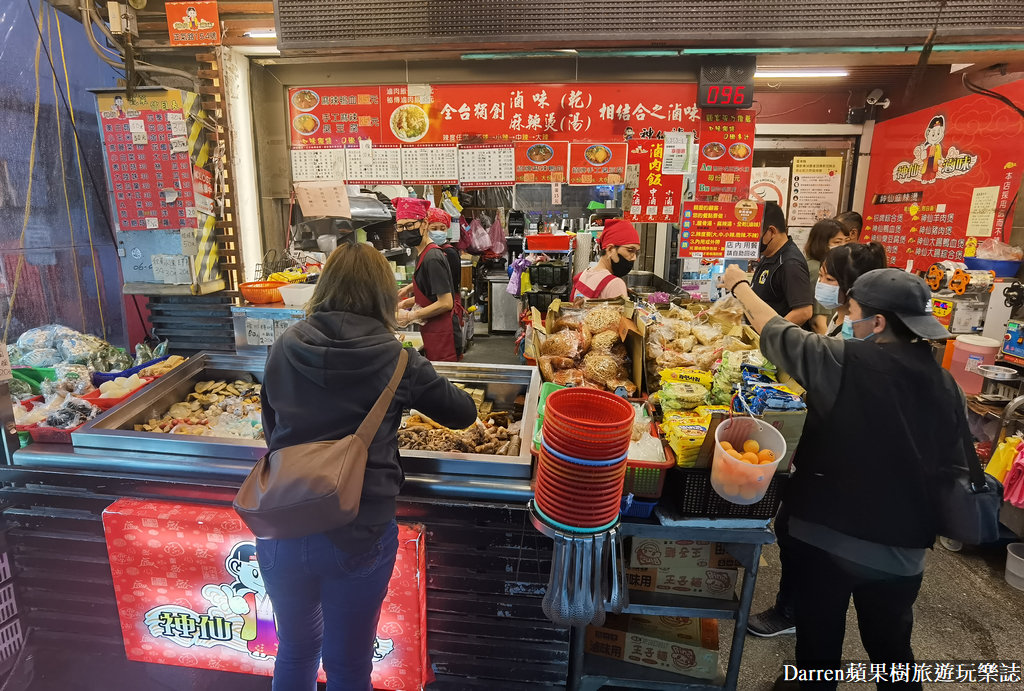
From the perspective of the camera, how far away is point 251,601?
7.49ft

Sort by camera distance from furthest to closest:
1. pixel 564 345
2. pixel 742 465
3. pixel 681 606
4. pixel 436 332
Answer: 1. pixel 436 332
2. pixel 564 345
3. pixel 681 606
4. pixel 742 465

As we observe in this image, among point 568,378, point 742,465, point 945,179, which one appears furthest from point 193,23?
point 945,179

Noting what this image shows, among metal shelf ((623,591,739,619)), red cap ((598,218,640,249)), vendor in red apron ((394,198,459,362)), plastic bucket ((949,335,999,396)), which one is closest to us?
metal shelf ((623,591,739,619))

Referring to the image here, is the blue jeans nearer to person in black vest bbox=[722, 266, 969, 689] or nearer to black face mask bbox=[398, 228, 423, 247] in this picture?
person in black vest bbox=[722, 266, 969, 689]

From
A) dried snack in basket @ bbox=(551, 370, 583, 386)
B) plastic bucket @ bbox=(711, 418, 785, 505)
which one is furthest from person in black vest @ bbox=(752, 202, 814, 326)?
plastic bucket @ bbox=(711, 418, 785, 505)

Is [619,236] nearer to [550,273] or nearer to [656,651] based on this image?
[550,273]

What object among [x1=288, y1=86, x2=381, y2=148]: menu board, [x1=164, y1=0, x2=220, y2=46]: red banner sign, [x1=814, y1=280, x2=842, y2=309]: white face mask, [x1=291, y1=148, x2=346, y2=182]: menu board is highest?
[x1=164, y1=0, x2=220, y2=46]: red banner sign

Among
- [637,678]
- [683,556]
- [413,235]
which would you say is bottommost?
[637,678]

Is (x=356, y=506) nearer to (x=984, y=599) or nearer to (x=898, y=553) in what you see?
(x=898, y=553)

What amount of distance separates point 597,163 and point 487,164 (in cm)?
84

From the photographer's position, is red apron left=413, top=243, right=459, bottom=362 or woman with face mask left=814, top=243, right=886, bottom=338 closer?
woman with face mask left=814, top=243, right=886, bottom=338

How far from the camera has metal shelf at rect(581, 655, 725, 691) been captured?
2.30 m

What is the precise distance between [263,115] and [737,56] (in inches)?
144

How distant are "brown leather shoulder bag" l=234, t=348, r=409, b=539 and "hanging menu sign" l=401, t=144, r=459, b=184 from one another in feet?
9.40
